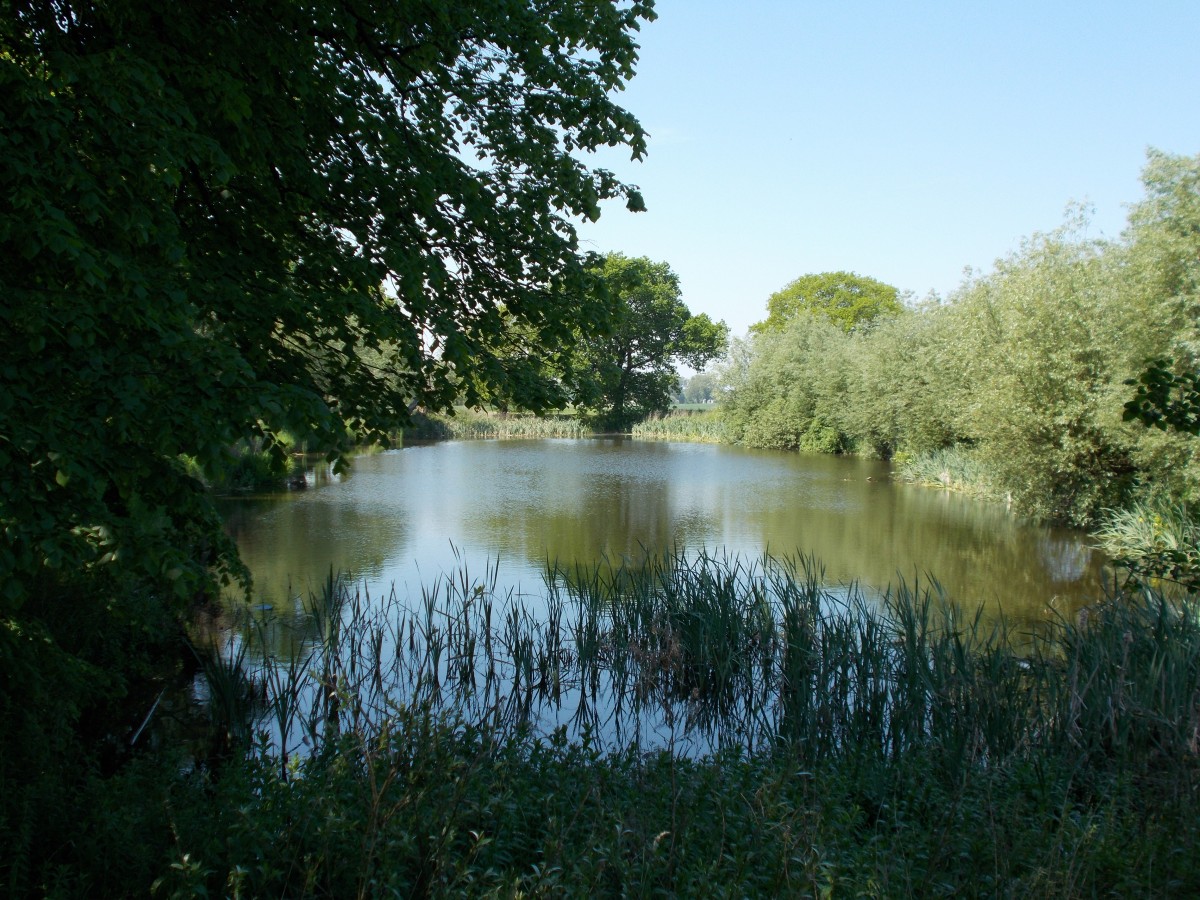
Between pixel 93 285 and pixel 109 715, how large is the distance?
Result: 3.85 m

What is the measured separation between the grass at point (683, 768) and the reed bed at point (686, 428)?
4064 cm

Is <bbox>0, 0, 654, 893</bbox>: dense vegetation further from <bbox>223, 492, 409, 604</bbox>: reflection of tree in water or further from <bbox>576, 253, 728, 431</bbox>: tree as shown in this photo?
<bbox>576, 253, 728, 431</bbox>: tree

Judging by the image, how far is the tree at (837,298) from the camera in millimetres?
62656

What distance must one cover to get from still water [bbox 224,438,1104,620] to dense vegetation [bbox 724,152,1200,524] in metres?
1.31

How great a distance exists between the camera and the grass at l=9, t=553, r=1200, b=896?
2.99m

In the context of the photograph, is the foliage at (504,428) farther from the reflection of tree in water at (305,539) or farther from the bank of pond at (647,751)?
the bank of pond at (647,751)

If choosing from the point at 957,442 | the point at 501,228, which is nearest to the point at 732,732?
the point at 501,228

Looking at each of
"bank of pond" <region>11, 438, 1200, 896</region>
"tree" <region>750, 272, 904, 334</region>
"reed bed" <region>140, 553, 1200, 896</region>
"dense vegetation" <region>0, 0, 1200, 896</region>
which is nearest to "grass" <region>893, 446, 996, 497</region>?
"bank of pond" <region>11, 438, 1200, 896</region>

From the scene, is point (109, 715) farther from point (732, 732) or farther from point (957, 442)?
point (957, 442)

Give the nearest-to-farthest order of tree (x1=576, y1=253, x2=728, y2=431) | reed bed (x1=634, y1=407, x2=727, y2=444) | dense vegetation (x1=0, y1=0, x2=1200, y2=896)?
1. dense vegetation (x1=0, y1=0, x2=1200, y2=896)
2. reed bed (x1=634, y1=407, x2=727, y2=444)
3. tree (x1=576, y1=253, x2=728, y2=431)

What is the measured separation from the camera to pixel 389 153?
18.5 ft

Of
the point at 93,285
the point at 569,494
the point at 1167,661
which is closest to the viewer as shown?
the point at 93,285

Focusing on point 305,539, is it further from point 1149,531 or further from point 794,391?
point 794,391

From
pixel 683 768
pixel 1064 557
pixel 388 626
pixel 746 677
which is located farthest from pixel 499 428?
pixel 683 768
